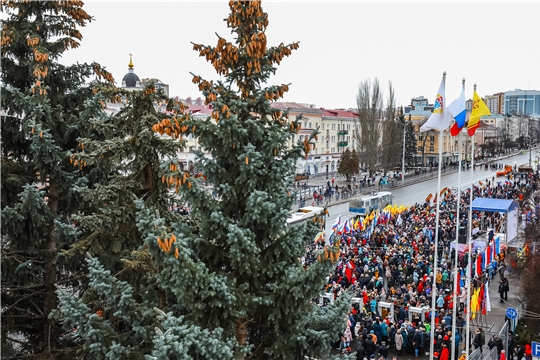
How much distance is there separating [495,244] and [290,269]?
20383mm

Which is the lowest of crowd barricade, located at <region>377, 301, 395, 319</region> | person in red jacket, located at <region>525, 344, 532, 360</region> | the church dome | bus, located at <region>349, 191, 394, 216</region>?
person in red jacket, located at <region>525, 344, 532, 360</region>

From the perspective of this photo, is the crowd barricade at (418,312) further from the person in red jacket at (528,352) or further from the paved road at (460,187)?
the person in red jacket at (528,352)

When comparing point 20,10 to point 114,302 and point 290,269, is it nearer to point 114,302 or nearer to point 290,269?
point 114,302

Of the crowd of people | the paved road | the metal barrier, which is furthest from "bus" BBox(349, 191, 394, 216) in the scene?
the metal barrier

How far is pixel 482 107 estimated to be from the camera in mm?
13195

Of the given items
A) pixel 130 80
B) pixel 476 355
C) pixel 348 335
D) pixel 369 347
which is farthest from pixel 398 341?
pixel 130 80

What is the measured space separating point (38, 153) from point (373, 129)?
55.5 m

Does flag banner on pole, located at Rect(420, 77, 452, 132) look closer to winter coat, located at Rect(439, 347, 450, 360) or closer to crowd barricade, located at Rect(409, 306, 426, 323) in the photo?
winter coat, located at Rect(439, 347, 450, 360)

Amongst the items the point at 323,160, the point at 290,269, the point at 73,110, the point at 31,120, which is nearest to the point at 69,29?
the point at 73,110

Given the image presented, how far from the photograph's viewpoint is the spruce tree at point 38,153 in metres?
9.23

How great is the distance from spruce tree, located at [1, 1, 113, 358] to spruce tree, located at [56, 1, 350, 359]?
2886 mm

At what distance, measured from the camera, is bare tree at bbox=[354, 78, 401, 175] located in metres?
61.8

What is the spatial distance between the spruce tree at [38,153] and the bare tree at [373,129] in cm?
5340

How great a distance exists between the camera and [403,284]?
20.2 m
